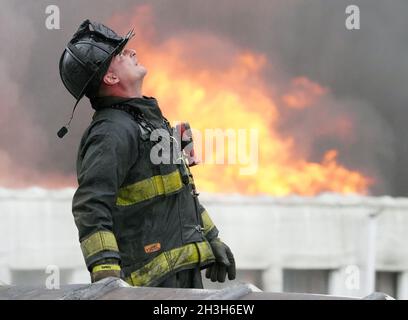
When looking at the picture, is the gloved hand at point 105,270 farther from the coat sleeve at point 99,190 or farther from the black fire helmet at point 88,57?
the black fire helmet at point 88,57

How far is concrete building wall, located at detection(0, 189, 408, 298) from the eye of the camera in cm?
592

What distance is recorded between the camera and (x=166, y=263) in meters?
2.86

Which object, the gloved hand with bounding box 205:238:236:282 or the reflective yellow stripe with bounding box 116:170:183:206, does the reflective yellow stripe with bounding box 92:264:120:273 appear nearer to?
the reflective yellow stripe with bounding box 116:170:183:206

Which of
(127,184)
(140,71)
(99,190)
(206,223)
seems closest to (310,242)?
(206,223)

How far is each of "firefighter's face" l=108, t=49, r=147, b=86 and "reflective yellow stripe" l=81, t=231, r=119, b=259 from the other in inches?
25.7

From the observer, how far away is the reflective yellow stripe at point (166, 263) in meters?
2.84

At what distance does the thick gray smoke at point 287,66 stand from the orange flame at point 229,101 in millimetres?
126

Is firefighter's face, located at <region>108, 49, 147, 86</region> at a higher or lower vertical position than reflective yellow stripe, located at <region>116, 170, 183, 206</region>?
higher
